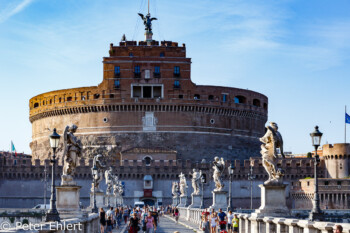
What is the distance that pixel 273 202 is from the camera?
16.6m

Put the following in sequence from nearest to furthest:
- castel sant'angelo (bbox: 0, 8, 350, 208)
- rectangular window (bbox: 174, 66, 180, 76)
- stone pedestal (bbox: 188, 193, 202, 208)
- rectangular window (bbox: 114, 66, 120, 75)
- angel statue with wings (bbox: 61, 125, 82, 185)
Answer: angel statue with wings (bbox: 61, 125, 82, 185) < stone pedestal (bbox: 188, 193, 202, 208) < castel sant'angelo (bbox: 0, 8, 350, 208) < rectangular window (bbox: 114, 66, 120, 75) < rectangular window (bbox: 174, 66, 180, 76)

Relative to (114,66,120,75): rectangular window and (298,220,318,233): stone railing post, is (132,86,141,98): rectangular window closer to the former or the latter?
(114,66,120,75): rectangular window

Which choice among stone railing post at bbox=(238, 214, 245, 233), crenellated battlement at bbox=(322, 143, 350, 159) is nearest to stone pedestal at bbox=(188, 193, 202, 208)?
stone railing post at bbox=(238, 214, 245, 233)

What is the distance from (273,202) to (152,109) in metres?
57.6

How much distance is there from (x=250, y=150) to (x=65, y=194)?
6197 centimetres

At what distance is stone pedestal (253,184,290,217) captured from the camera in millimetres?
16422

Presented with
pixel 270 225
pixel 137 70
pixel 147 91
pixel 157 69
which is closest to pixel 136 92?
pixel 147 91

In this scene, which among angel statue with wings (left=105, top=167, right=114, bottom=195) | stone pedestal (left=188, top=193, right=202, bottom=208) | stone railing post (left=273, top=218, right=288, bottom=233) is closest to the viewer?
stone railing post (left=273, top=218, right=288, bottom=233)

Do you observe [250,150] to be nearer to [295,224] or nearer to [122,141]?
[122,141]

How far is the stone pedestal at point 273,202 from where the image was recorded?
647 inches

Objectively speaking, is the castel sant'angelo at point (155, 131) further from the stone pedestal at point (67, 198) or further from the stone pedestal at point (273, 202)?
the stone pedestal at point (273, 202)

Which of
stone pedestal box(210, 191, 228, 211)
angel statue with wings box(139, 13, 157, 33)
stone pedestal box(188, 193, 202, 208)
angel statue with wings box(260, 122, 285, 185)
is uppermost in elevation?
angel statue with wings box(139, 13, 157, 33)

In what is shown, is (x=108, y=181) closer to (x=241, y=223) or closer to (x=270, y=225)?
(x=241, y=223)

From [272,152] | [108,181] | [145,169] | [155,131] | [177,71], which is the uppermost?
[177,71]
